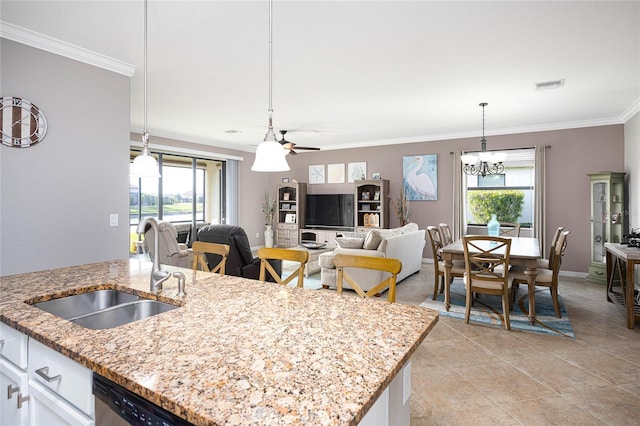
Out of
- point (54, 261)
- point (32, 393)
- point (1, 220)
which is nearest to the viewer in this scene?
point (32, 393)

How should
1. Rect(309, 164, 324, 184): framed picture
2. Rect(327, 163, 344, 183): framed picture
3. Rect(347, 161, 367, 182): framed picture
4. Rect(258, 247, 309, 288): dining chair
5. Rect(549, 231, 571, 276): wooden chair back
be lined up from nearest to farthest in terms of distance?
Rect(258, 247, 309, 288): dining chair
Rect(549, 231, 571, 276): wooden chair back
Rect(347, 161, 367, 182): framed picture
Rect(327, 163, 344, 183): framed picture
Rect(309, 164, 324, 184): framed picture

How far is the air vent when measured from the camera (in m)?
3.86

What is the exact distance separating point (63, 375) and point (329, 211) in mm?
7104

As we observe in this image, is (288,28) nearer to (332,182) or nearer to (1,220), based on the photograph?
(1,220)

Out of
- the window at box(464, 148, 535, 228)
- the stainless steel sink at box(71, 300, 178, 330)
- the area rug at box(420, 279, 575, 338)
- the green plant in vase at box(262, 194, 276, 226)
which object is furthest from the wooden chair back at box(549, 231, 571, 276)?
the green plant in vase at box(262, 194, 276, 226)

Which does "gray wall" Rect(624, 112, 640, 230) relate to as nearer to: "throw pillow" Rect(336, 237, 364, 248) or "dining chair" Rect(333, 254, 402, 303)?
"throw pillow" Rect(336, 237, 364, 248)

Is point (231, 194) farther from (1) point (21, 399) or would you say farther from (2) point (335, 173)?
(1) point (21, 399)

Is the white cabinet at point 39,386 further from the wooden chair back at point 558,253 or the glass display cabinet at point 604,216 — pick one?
the glass display cabinet at point 604,216

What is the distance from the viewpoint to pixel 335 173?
8.23 metres

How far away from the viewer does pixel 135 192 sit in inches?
257

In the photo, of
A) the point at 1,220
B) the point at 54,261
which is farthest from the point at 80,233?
the point at 1,220

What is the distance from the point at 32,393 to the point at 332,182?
729 cm

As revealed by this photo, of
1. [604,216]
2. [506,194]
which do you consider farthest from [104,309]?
[506,194]

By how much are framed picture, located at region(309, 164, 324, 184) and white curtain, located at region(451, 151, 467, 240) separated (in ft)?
10.1
